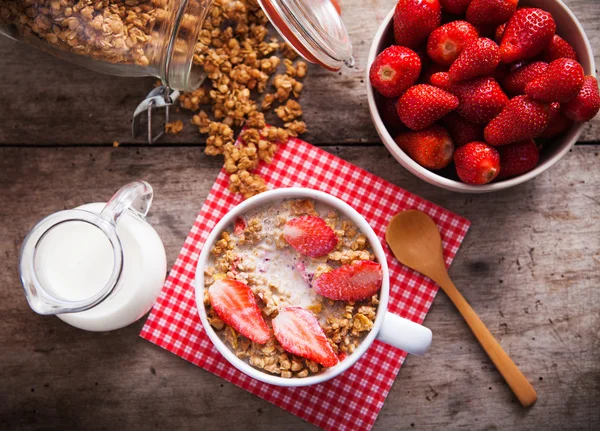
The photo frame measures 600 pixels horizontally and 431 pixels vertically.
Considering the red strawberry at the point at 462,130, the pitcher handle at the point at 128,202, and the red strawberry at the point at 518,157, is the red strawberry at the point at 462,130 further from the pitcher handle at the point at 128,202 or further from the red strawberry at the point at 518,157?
the pitcher handle at the point at 128,202

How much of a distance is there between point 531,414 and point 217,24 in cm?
85

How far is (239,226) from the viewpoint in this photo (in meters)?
0.80

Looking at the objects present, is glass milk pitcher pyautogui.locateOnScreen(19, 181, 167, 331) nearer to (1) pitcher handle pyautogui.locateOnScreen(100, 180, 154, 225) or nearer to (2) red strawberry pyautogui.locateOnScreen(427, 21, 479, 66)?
(1) pitcher handle pyautogui.locateOnScreen(100, 180, 154, 225)

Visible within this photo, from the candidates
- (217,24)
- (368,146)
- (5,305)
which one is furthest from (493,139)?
(5,305)

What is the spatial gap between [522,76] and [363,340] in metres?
0.44

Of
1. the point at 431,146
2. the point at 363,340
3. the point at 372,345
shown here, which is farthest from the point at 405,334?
the point at 431,146

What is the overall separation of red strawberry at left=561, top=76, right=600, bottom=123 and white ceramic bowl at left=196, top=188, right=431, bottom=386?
336 millimetres

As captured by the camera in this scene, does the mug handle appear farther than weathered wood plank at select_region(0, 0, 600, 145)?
No

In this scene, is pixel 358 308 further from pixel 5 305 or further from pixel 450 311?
pixel 5 305

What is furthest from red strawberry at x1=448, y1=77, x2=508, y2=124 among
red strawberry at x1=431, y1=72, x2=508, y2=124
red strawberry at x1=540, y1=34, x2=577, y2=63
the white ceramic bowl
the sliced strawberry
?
the sliced strawberry

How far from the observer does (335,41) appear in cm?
81

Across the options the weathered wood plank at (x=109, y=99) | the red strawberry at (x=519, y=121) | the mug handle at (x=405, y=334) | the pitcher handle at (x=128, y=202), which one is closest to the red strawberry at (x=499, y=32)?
the red strawberry at (x=519, y=121)

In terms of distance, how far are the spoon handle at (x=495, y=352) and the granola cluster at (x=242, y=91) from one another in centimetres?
38

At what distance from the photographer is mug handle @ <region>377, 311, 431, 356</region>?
0.73m
